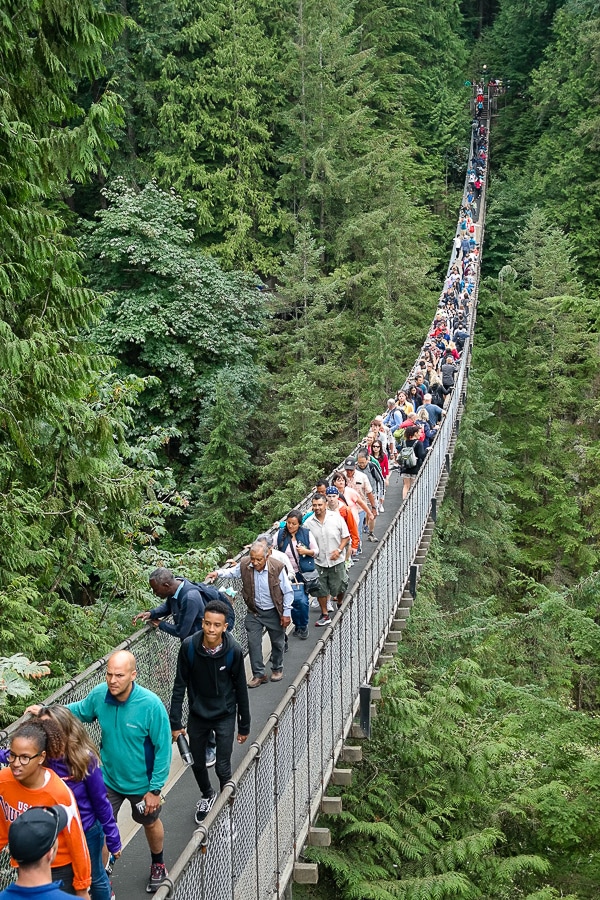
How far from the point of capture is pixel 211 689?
170 inches

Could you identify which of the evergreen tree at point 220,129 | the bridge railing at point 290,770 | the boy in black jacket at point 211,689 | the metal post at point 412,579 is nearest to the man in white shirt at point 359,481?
the bridge railing at point 290,770

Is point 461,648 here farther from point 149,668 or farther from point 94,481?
point 149,668

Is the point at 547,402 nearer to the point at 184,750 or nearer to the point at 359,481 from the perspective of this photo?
the point at 359,481

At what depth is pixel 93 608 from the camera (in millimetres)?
9992

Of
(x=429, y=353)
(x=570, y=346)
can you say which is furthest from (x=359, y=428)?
(x=570, y=346)

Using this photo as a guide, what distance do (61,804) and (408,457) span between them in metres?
8.48

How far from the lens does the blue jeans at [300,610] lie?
717 cm

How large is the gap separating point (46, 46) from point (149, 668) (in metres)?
4.55

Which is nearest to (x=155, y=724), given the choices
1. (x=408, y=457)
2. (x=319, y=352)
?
(x=408, y=457)

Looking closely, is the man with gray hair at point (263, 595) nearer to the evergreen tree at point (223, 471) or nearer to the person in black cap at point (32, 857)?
the person in black cap at point (32, 857)

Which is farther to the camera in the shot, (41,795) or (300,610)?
(300,610)

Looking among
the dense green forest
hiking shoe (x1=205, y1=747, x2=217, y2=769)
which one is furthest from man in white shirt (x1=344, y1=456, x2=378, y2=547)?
hiking shoe (x1=205, y1=747, x2=217, y2=769)

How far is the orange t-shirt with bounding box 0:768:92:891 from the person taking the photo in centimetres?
311

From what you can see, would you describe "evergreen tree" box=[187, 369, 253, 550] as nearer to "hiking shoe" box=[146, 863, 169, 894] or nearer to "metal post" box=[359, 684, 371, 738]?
"metal post" box=[359, 684, 371, 738]
